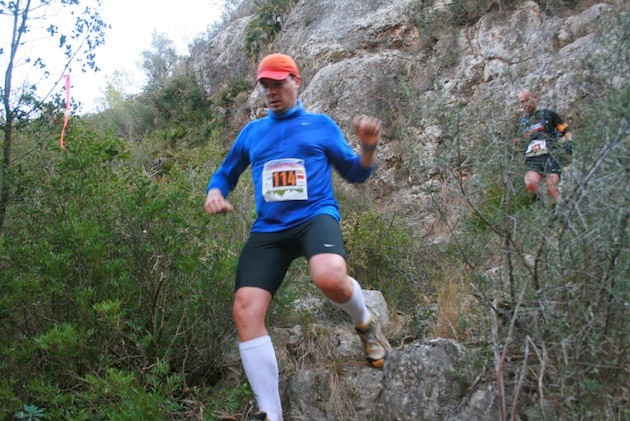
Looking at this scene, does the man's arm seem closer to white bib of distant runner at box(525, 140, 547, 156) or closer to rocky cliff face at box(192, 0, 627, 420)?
rocky cliff face at box(192, 0, 627, 420)

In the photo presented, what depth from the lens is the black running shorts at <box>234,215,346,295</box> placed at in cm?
281

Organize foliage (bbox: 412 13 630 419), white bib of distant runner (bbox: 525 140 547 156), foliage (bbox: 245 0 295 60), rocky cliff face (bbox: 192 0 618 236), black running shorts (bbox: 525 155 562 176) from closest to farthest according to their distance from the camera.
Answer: foliage (bbox: 412 13 630 419), black running shorts (bbox: 525 155 562 176), white bib of distant runner (bbox: 525 140 547 156), rocky cliff face (bbox: 192 0 618 236), foliage (bbox: 245 0 295 60)

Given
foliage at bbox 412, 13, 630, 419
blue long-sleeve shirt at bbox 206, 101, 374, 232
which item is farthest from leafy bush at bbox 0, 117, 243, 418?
foliage at bbox 412, 13, 630, 419

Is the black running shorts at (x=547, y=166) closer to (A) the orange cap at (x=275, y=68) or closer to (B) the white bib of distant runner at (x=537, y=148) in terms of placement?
(B) the white bib of distant runner at (x=537, y=148)

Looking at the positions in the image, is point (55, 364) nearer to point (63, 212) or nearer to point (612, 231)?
point (63, 212)

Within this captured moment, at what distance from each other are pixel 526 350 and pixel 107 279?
8.10 feet

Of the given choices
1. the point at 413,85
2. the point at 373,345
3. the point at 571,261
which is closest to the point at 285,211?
the point at 373,345

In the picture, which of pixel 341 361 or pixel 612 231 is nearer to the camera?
pixel 612 231

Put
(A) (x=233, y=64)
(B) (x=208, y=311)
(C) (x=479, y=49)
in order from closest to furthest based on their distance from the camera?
(B) (x=208, y=311) → (C) (x=479, y=49) → (A) (x=233, y=64)

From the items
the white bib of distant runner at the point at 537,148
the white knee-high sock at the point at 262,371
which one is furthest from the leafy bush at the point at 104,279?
the white bib of distant runner at the point at 537,148

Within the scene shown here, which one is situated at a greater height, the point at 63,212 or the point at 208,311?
the point at 63,212

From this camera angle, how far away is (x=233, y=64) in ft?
58.2

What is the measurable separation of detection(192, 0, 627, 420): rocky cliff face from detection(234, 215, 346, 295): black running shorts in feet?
1.75

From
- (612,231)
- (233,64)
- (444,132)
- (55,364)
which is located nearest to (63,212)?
(55,364)
